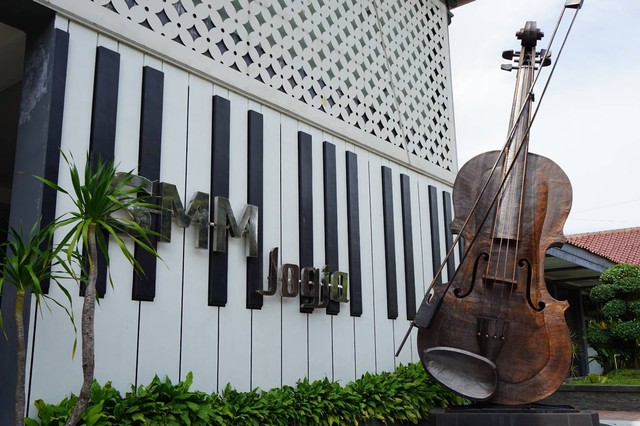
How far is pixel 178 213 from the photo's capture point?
13.6ft

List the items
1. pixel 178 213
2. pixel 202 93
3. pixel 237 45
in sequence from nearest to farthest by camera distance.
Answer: pixel 178 213 < pixel 202 93 < pixel 237 45

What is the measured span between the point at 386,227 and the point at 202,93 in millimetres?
2733

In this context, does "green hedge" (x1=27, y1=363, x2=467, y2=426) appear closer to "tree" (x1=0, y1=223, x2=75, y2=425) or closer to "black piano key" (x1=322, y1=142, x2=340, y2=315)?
"tree" (x1=0, y1=223, x2=75, y2=425)

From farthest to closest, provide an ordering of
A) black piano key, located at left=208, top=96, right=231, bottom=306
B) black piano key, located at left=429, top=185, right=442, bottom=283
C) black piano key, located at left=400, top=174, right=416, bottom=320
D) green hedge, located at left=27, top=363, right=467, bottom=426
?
black piano key, located at left=429, top=185, right=442, bottom=283, black piano key, located at left=400, top=174, right=416, bottom=320, black piano key, located at left=208, top=96, right=231, bottom=306, green hedge, located at left=27, top=363, right=467, bottom=426

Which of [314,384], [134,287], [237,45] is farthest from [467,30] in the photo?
[134,287]

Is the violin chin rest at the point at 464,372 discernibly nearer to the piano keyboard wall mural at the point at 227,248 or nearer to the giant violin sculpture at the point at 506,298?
the giant violin sculpture at the point at 506,298

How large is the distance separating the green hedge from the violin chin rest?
1169mm

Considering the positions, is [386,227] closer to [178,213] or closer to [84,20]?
[178,213]

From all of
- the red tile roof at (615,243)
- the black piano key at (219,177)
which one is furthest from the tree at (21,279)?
the red tile roof at (615,243)

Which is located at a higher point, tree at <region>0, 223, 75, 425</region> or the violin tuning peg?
the violin tuning peg

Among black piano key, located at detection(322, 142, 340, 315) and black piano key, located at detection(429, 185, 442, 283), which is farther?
black piano key, located at detection(429, 185, 442, 283)

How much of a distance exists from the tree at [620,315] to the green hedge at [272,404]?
4335 mm

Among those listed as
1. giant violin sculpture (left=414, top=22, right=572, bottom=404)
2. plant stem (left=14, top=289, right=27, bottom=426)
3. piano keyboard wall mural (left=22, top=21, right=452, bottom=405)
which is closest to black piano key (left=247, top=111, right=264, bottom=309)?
piano keyboard wall mural (left=22, top=21, right=452, bottom=405)

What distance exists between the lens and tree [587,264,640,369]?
9188 mm
